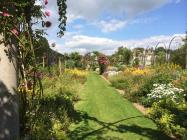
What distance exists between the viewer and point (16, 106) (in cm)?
589

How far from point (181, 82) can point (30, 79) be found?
836 cm

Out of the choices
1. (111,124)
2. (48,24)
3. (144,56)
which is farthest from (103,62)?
(48,24)

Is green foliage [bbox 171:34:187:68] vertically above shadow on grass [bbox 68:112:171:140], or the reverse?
green foliage [bbox 171:34:187:68]

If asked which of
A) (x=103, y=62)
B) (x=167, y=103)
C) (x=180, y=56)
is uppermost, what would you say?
(x=180, y=56)

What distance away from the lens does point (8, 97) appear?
5762mm

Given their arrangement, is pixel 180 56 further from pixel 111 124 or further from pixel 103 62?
pixel 111 124

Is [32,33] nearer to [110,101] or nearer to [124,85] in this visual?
[110,101]

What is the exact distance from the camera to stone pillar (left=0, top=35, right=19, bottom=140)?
5.66m

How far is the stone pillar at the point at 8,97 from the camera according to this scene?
5.66m

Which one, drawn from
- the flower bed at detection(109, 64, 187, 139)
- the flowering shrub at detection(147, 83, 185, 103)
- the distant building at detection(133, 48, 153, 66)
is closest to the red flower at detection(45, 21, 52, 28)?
the flower bed at detection(109, 64, 187, 139)

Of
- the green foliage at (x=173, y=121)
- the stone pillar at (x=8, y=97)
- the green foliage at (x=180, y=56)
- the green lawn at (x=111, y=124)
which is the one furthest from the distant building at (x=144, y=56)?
the stone pillar at (x=8, y=97)

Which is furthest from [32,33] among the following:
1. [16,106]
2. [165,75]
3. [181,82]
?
[165,75]

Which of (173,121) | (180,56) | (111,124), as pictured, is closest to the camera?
(173,121)

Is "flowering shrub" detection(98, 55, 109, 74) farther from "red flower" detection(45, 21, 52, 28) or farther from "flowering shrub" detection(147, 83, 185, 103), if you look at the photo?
"red flower" detection(45, 21, 52, 28)
